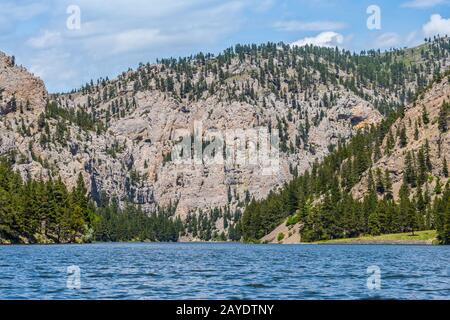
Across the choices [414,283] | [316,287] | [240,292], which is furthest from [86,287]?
[414,283]

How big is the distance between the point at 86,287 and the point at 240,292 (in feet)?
44.3

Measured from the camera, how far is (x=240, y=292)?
59.5 metres

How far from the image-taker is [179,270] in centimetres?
8888

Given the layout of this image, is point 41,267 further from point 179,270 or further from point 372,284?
point 372,284
